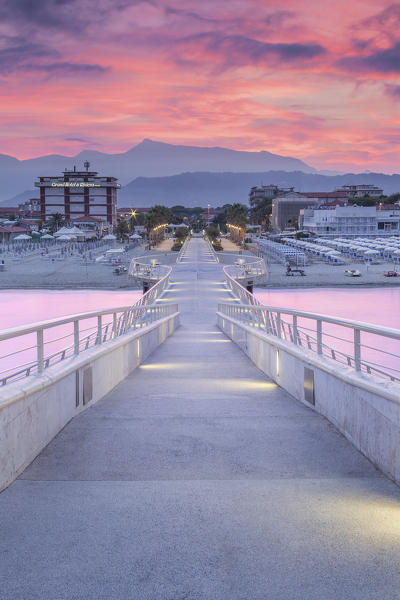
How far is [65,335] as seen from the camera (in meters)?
17.7

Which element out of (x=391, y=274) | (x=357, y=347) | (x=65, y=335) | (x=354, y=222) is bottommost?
(x=65, y=335)

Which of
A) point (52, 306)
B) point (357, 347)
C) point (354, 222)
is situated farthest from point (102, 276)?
point (354, 222)

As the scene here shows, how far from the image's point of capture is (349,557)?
2.91 meters

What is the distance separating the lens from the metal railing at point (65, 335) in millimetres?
5082

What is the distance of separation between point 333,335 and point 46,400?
1298cm

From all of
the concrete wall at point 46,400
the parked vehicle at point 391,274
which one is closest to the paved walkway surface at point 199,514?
the concrete wall at point 46,400

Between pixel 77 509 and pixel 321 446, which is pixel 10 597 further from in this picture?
pixel 321 446

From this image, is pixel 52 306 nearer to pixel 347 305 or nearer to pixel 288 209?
pixel 347 305

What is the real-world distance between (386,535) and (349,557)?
1.06ft

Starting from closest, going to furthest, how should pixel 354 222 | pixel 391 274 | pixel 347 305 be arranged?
pixel 347 305, pixel 391 274, pixel 354 222

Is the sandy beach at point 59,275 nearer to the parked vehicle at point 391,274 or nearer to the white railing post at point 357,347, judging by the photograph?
the parked vehicle at point 391,274

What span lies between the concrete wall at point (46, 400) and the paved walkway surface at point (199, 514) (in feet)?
0.42

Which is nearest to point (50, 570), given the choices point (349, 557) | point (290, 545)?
point (290, 545)

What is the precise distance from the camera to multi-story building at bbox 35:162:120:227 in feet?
567
